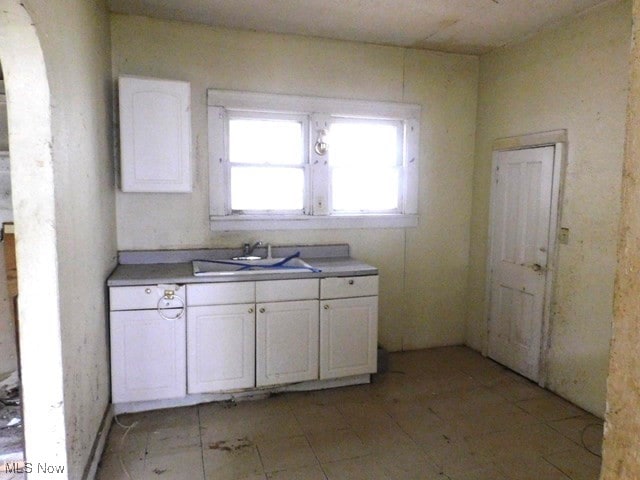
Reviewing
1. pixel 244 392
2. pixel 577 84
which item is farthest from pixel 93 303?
pixel 577 84

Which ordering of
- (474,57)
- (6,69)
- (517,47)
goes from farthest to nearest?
1. (474,57)
2. (517,47)
3. (6,69)

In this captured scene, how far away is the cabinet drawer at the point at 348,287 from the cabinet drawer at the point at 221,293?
51cm

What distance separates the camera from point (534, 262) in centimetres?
334

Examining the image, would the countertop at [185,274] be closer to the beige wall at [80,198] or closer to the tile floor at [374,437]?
the beige wall at [80,198]

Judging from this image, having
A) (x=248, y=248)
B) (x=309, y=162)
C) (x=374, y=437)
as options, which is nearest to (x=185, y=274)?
(x=248, y=248)

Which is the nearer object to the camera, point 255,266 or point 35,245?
point 35,245

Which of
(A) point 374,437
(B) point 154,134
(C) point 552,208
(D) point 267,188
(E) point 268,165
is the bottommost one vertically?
(A) point 374,437

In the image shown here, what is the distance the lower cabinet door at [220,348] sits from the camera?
9.52 feet

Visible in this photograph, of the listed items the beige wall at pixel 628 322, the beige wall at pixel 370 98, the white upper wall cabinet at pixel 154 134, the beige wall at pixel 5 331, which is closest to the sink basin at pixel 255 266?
the beige wall at pixel 370 98

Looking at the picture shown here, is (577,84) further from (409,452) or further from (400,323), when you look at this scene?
(409,452)

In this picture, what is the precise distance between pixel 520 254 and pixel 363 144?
1.54m

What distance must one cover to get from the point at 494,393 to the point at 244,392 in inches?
70.5

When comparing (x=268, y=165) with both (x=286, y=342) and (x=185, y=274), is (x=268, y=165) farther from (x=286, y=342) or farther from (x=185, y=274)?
(x=286, y=342)

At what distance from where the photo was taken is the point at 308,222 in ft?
12.0
